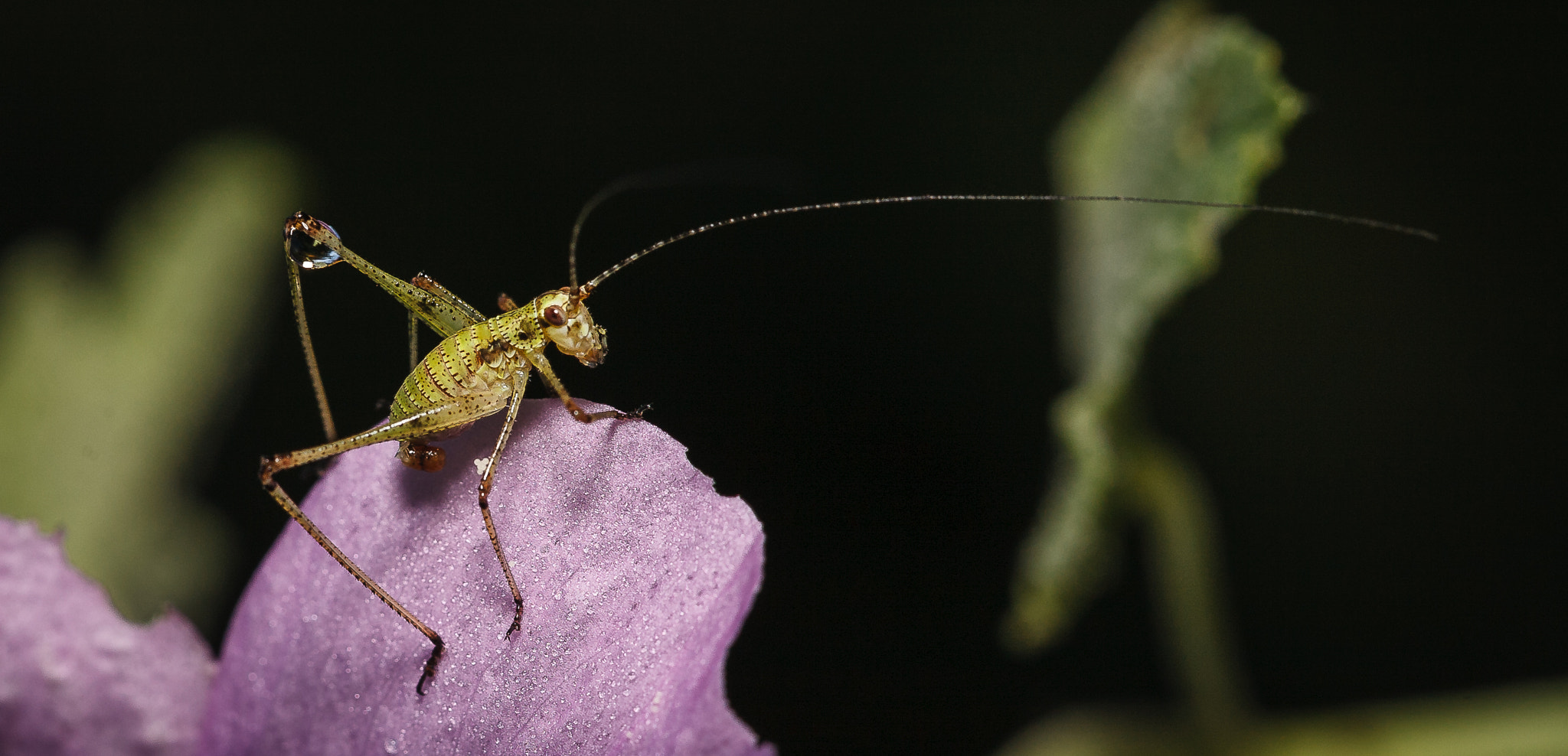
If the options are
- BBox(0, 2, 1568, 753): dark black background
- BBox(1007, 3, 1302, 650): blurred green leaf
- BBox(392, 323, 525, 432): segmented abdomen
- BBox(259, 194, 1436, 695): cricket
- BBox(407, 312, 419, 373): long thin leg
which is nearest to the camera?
BBox(259, 194, 1436, 695): cricket

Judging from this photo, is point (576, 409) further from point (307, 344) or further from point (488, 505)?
point (307, 344)

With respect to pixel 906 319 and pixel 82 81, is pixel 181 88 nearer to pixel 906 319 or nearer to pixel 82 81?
pixel 82 81

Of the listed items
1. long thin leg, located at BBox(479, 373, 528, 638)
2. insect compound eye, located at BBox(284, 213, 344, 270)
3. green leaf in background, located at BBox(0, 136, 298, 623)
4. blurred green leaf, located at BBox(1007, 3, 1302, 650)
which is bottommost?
green leaf in background, located at BBox(0, 136, 298, 623)

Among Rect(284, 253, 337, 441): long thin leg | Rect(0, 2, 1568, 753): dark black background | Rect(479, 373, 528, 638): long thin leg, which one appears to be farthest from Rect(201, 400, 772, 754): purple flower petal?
Rect(0, 2, 1568, 753): dark black background

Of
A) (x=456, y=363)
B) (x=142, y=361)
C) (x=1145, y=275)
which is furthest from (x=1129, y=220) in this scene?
(x=142, y=361)

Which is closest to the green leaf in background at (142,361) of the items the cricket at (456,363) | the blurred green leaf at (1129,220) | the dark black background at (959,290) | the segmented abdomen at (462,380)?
the dark black background at (959,290)

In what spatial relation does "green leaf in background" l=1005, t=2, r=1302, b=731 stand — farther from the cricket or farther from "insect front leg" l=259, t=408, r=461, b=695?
"insect front leg" l=259, t=408, r=461, b=695

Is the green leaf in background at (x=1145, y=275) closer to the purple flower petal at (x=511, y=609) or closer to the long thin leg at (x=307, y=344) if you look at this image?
the purple flower petal at (x=511, y=609)
